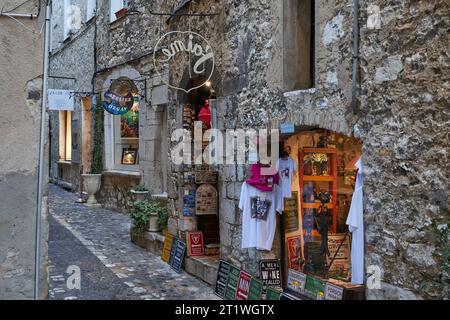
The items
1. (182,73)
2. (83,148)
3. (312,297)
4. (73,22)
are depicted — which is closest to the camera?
(312,297)

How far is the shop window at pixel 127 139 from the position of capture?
1209cm

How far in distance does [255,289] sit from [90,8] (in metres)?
11.2

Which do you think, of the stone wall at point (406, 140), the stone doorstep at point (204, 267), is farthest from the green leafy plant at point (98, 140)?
the stone wall at point (406, 140)

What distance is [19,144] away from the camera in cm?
357

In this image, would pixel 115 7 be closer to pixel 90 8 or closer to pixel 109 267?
pixel 90 8

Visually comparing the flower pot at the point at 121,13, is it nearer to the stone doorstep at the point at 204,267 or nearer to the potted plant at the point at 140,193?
the potted plant at the point at 140,193

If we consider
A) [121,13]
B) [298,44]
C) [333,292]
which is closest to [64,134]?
[121,13]

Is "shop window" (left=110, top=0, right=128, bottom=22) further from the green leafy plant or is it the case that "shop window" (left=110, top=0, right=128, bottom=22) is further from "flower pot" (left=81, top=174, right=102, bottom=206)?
"flower pot" (left=81, top=174, right=102, bottom=206)

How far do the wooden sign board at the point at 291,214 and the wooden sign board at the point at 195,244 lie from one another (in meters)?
2.10

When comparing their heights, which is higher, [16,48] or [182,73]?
[182,73]

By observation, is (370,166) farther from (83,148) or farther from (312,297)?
(83,148)

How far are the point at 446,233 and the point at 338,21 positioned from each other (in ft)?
6.86

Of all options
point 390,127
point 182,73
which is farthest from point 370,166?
point 182,73

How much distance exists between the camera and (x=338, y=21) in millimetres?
4523
